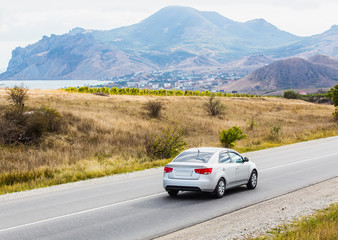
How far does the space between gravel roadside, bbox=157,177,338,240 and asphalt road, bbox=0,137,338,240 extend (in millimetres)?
405

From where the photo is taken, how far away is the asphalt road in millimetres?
8109

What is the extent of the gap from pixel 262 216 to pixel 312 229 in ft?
6.91

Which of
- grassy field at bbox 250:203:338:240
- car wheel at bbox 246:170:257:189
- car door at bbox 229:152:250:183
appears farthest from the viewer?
car wheel at bbox 246:170:257:189

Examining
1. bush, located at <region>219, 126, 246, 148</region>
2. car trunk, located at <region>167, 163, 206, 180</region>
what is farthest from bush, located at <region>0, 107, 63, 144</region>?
car trunk, located at <region>167, 163, 206, 180</region>

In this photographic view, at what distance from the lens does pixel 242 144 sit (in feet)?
89.5

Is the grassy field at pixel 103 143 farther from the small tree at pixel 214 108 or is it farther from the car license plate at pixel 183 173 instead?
the car license plate at pixel 183 173

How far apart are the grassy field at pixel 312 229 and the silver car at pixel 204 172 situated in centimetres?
290

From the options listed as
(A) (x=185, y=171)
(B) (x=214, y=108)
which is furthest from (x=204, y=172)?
(B) (x=214, y=108)

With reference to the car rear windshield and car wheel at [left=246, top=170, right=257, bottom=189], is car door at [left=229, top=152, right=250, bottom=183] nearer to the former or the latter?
car wheel at [left=246, top=170, right=257, bottom=189]

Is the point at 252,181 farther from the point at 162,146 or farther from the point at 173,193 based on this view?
the point at 162,146

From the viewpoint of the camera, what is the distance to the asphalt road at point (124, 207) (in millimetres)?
8109

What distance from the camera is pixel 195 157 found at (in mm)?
11312

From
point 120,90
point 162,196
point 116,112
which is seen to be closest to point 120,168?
point 162,196

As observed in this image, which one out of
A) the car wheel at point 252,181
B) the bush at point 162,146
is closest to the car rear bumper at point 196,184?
the car wheel at point 252,181
